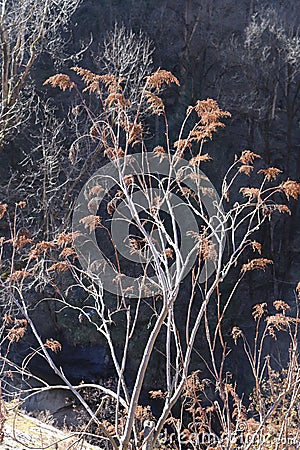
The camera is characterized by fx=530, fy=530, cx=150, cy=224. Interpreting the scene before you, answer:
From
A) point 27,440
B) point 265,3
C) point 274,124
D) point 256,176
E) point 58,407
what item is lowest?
point 58,407

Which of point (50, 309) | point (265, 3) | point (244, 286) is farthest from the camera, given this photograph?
point (265, 3)

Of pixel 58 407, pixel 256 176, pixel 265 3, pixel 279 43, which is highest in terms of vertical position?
pixel 265 3

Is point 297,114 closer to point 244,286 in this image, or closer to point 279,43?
point 279,43

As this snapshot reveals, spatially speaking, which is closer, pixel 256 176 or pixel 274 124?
pixel 256 176

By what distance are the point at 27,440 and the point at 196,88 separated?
31.7ft

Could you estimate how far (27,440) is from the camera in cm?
400

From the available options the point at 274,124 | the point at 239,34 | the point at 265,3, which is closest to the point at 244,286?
the point at 274,124

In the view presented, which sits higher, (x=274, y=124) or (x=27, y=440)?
(x=274, y=124)

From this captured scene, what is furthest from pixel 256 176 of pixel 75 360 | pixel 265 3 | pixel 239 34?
pixel 75 360

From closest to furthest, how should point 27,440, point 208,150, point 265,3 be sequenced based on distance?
1. point 27,440
2. point 208,150
3. point 265,3

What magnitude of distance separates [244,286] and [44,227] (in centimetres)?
493

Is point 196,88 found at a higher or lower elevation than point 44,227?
higher

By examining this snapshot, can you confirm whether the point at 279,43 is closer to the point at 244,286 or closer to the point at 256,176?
the point at 256,176

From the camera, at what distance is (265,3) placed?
508 inches
